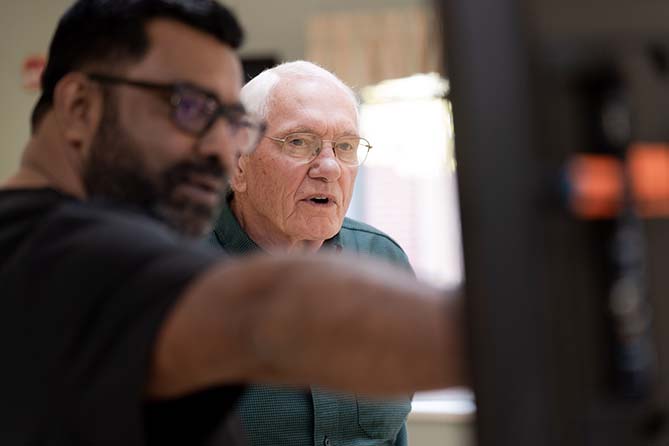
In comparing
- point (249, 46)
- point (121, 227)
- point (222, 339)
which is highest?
point (249, 46)

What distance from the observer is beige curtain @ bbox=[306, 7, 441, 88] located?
13.1 feet

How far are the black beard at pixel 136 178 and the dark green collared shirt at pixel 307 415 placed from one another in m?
0.80

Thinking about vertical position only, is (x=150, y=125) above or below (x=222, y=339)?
above

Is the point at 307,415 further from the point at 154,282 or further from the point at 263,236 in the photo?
the point at 154,282

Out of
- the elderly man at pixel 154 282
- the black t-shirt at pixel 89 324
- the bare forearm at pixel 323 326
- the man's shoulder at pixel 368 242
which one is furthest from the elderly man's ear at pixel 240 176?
the bare forearm at pixel 323 326

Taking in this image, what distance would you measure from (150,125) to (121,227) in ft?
0.70

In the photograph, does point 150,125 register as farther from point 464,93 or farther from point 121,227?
point 464,93

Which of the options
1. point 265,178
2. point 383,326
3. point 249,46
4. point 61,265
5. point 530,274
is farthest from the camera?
point 249,46

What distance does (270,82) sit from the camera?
6.97 feet

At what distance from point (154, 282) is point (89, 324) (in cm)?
9

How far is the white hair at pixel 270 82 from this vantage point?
2115 mm

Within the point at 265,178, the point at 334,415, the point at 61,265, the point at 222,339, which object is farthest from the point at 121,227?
the point at 265,178

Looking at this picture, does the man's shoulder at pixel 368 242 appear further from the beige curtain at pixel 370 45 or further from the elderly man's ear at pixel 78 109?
the beige curtain at pixel 370 45

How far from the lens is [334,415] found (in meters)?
1.75
